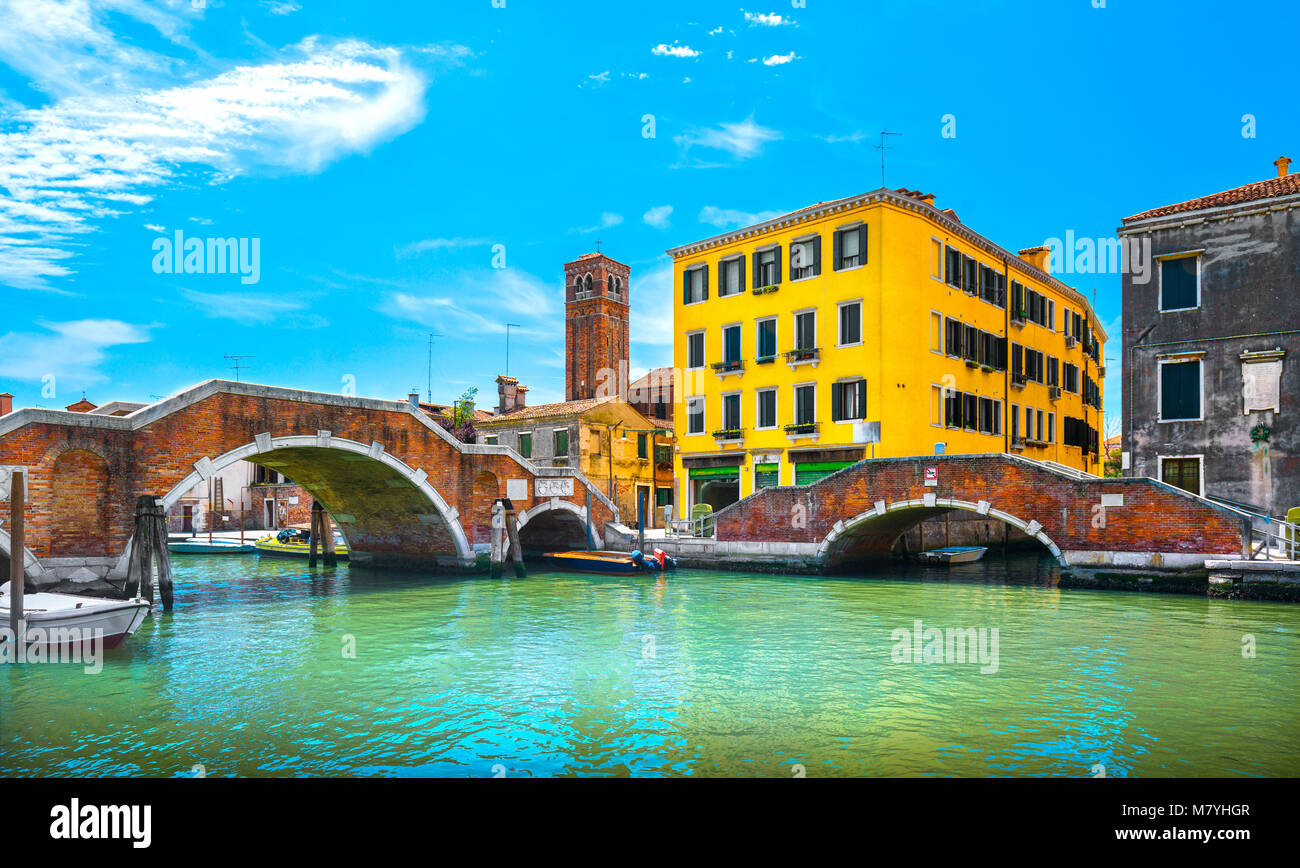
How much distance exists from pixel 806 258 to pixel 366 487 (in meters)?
14.4

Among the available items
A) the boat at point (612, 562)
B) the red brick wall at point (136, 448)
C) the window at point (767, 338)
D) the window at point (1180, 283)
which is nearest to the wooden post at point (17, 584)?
the red brick wall at point (136, 448)

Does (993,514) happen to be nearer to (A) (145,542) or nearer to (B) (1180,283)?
(B) (1180,283)

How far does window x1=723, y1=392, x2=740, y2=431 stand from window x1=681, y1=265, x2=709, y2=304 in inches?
139

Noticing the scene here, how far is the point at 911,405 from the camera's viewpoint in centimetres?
2406

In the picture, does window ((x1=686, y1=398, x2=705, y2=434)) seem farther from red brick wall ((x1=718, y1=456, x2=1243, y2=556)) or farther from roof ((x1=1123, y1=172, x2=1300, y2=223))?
roof ((x1=1123, y1=172, x2=1300, y2=223))

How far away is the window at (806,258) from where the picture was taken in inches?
1006

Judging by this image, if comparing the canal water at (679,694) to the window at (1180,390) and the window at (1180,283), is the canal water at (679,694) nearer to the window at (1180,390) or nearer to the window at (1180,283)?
the window at (1180,390)

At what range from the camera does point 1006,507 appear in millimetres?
19531

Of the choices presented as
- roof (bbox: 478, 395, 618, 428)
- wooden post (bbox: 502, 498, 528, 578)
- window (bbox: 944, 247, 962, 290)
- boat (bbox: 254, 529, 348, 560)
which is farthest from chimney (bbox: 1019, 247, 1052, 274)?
boat (bbox: 254, 529, 348, 560)

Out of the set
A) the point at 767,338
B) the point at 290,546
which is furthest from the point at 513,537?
the point at 290,546

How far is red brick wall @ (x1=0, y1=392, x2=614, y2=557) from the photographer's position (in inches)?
576

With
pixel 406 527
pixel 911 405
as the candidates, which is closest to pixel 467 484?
pixel 406 527

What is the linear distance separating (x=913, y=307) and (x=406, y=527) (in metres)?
15.6

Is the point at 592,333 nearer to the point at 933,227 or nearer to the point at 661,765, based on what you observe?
the point at 933,227
